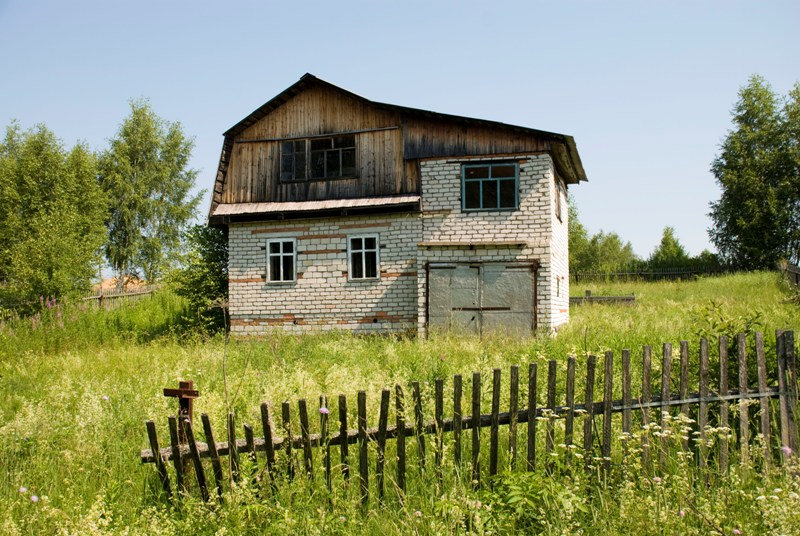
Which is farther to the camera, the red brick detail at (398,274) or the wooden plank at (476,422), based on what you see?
the red brick detail at (398,274)

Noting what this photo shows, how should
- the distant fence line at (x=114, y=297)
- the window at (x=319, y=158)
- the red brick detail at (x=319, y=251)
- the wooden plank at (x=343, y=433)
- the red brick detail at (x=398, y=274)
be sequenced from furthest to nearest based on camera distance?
1. the distant fence line at (x=114, y=297)
2. the window at (x=319, y=158)
3. the red brick detail at (x=319, y=251)
4. the red brick detail at (x=398, y=274)
5. the wooden plank at (x=343, y=433)

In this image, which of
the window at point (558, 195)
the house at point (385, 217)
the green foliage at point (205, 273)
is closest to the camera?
the house at point (385, 217)

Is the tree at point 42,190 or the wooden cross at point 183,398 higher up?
the tree at point 42,190

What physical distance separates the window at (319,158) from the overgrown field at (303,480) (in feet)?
19.0

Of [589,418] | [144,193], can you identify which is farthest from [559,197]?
[144,193]

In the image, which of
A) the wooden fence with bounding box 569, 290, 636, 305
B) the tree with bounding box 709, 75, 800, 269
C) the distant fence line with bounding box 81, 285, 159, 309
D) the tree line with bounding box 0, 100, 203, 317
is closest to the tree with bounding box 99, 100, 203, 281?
the tree line with bounding box 0, 100, 203, 317

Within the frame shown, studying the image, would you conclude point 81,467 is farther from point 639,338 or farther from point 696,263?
point 696,263

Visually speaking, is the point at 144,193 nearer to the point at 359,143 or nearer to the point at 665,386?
the point at 359,143

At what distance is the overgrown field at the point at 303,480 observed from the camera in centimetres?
336

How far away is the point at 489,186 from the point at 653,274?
24.6 meters

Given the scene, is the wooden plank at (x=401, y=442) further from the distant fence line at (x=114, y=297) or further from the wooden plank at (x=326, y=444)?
the distant fence line at (x=114, y=297)

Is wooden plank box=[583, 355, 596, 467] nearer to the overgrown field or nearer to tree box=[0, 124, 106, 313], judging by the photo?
the overgrown field

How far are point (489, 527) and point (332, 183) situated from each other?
42.4ft

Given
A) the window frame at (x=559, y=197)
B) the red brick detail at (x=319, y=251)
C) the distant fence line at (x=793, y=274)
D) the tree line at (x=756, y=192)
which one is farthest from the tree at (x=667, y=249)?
the red brick detail at (x=319, y=251)
